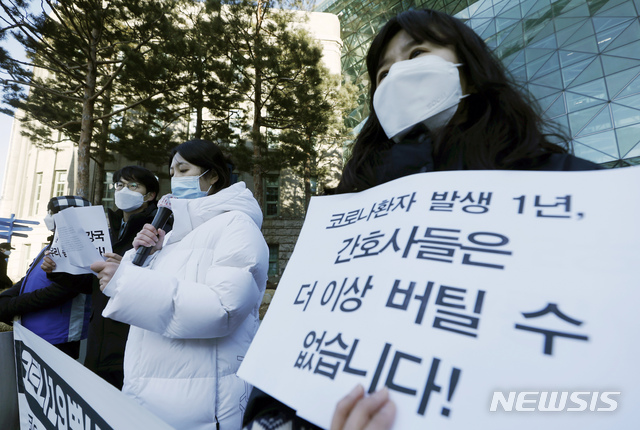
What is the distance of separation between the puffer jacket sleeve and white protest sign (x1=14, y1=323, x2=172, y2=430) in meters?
0.25

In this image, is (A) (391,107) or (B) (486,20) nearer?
(A) (391,107)

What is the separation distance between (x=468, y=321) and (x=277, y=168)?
13402mm

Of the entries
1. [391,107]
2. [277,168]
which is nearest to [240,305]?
[391,107]

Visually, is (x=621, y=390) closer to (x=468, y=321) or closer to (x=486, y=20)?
(x=468, y=321)

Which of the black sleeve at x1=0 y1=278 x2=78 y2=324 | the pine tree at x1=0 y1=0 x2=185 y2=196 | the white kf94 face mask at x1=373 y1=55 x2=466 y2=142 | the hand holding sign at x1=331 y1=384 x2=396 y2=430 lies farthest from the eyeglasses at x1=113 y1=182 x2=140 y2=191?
the pine tree at x1=0 y1=0 x2=185 y2=196

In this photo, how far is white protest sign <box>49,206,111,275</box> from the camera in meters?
1.99

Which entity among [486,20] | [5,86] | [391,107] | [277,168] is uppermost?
[486,20]

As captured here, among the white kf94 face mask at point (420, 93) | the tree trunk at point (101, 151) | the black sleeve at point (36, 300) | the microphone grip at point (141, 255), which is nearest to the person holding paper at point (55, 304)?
the black sleeve at point (36, 300)

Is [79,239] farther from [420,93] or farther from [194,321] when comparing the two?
[420,93]

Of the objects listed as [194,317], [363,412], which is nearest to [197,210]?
[194,317]

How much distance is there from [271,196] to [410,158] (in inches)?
690

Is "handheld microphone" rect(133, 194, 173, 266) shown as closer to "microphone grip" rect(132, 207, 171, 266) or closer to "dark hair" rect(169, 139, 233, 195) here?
"microphone grip" rect(132, 207, 171, 266)

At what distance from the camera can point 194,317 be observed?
4.17 ft

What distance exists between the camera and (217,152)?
2137 mm
